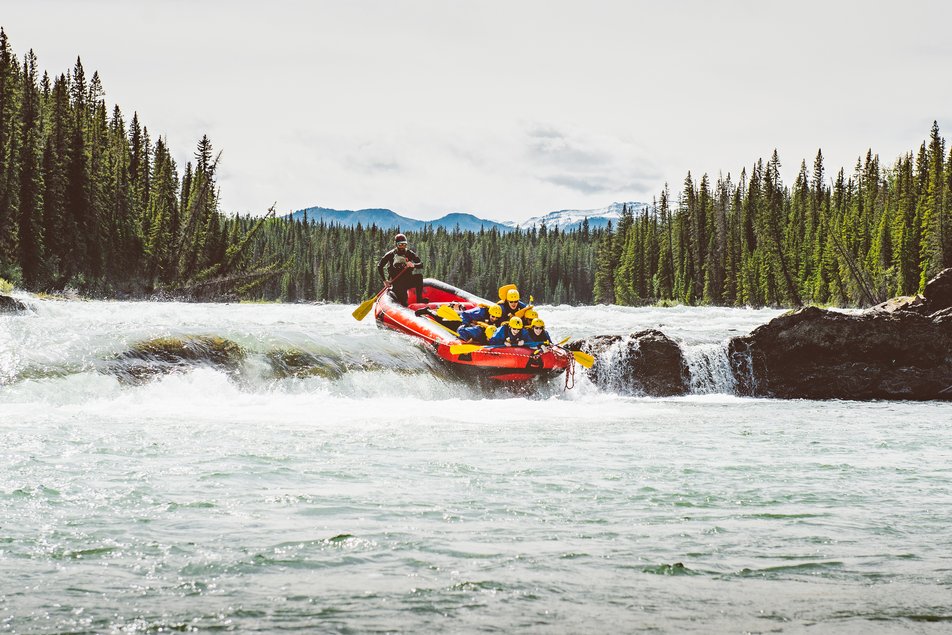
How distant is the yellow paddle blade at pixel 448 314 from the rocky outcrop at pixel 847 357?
19.6 ft

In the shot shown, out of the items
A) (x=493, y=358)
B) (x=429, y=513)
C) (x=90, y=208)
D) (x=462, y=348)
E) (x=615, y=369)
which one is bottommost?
(x=429, y=513)

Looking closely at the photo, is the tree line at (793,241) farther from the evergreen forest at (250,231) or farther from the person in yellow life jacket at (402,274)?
the person in yellow life jacket at (402,274)

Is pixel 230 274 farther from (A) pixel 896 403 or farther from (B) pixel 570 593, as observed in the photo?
(B) pixel 570 593

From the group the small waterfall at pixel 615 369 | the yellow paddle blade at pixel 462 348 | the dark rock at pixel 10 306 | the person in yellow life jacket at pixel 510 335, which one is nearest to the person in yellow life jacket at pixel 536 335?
the person in yellow life jacket at pixel 510 335

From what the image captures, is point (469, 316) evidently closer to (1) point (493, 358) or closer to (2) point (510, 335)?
(2) point (510, 335)

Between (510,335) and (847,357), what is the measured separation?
7537 millimetres

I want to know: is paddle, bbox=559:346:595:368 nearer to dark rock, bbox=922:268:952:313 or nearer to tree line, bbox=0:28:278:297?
dark rock, bbox=922:268:952:313

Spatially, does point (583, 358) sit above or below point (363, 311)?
below

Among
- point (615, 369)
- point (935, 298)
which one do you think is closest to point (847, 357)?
point (935, 298)

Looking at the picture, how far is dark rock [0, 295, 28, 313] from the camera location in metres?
22.6

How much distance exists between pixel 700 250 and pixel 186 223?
48908 mm

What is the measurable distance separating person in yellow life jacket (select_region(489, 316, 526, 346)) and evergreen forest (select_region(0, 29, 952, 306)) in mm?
37864

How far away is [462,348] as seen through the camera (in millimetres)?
16172

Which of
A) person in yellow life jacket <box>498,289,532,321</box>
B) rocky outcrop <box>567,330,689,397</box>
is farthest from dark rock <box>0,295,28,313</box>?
rocky outcrop <box>567,330,689,397</box>
